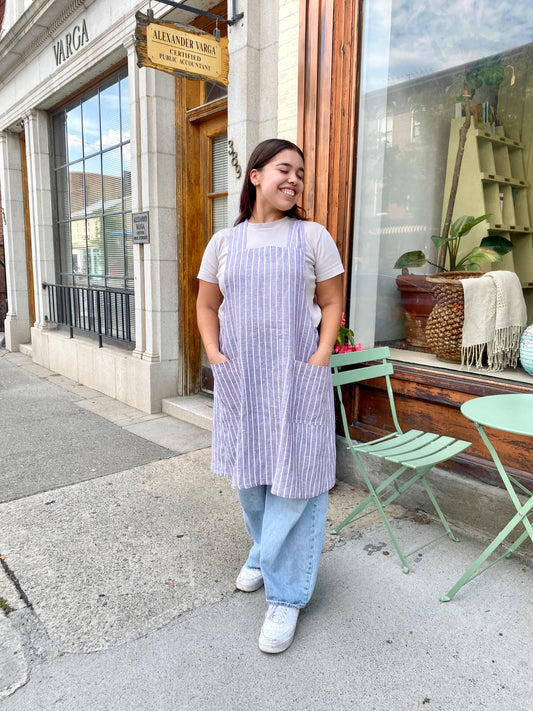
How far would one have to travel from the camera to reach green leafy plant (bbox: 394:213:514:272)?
3.47 m

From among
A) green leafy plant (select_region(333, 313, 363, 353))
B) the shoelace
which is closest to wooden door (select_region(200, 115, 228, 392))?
green leafy plant (select_region(333, 313, 363, 353))

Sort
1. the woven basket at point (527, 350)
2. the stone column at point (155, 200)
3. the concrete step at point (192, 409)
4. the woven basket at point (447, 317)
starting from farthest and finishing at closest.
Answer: the stone column at point (155, 200)
the concrete step at point (192, 409)
the woven basket at point (447, 317)
the woven basket at point (527, 350)

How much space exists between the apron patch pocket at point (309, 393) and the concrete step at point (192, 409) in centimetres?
272

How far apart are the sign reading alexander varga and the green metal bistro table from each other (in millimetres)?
3100

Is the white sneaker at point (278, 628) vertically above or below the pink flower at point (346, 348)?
below

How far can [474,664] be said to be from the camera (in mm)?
1935

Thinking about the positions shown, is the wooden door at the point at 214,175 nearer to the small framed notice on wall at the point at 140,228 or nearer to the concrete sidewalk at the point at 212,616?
the small framed notice on wall at the point at 140,228

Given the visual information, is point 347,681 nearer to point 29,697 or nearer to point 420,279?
point 29,697

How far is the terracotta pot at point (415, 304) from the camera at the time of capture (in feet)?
11.8

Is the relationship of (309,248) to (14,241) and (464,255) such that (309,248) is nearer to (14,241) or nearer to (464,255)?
(464,255)

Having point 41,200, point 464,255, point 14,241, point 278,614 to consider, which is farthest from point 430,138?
point 14,241

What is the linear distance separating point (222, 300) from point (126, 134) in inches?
174

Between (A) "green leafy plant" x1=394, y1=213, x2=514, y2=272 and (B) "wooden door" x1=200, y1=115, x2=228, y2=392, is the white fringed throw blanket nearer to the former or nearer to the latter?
(A) "green leafy plant" x1=394, y1=213, x2=514, y2=272

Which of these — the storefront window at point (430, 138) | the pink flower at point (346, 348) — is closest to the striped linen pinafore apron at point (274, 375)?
the pink flower at point (346, 348)
